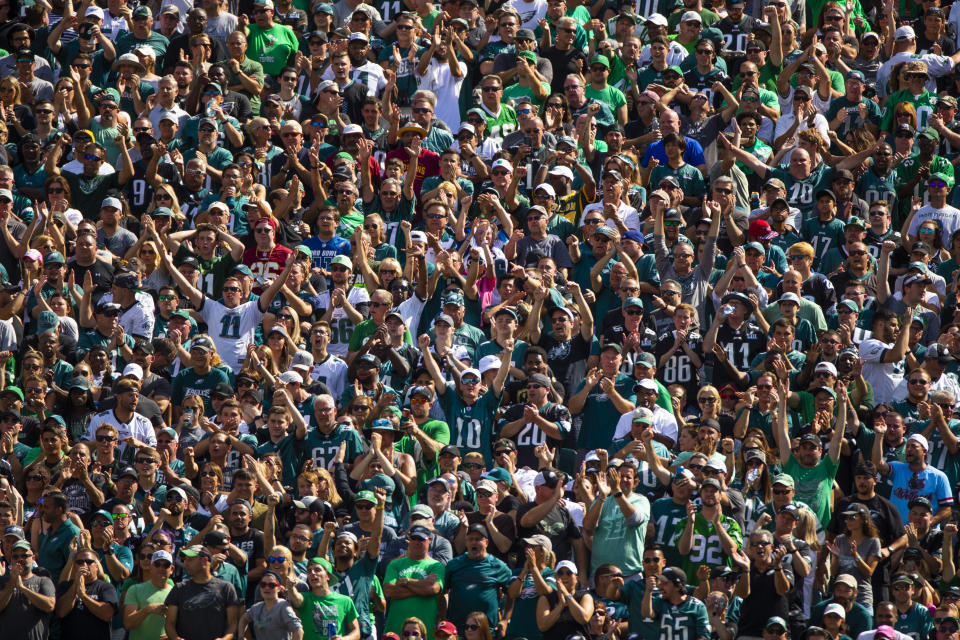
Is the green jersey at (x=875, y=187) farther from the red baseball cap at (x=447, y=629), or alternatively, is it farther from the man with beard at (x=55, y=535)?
Result: the man with beard at (x=55, y=535)

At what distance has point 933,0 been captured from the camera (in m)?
25.9

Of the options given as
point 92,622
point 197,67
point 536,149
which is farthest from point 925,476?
point 197,67

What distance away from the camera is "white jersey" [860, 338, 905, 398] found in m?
20.9

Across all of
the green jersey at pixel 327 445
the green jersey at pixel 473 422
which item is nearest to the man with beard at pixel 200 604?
the green jersey at pixel 327 445

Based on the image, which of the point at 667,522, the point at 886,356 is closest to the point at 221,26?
the point at 886,356

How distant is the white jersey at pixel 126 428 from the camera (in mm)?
19734

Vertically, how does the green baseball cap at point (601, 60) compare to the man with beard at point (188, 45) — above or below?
above

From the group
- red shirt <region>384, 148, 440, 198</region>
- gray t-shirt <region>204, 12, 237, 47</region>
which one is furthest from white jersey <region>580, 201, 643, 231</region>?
gray t-shirt <region>204, 12, 237, 47</region>

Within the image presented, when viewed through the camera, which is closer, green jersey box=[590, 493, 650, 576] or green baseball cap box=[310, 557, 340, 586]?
green baseball cap box=[310, 557, 340, 586]

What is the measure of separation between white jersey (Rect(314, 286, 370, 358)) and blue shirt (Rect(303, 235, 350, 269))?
0.63 meters

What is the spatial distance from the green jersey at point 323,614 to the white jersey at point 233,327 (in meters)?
4.06

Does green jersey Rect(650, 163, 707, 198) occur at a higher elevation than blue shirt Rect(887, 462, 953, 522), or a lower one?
higher

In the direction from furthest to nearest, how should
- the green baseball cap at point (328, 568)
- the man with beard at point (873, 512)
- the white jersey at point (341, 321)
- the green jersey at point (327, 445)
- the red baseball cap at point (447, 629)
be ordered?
the white jersey at point (341, 321) → the green jersey at point (327, 445) → the man with beard at point (873, 512) → the green baseball cap at point (328, 568) → the red baseball cap at point (447, 629)

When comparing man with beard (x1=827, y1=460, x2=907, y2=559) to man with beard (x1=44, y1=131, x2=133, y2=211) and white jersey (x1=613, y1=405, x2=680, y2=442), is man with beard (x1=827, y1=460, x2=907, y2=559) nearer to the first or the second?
white jersey (x1=613, y1=405, x2=680, y2=442)
